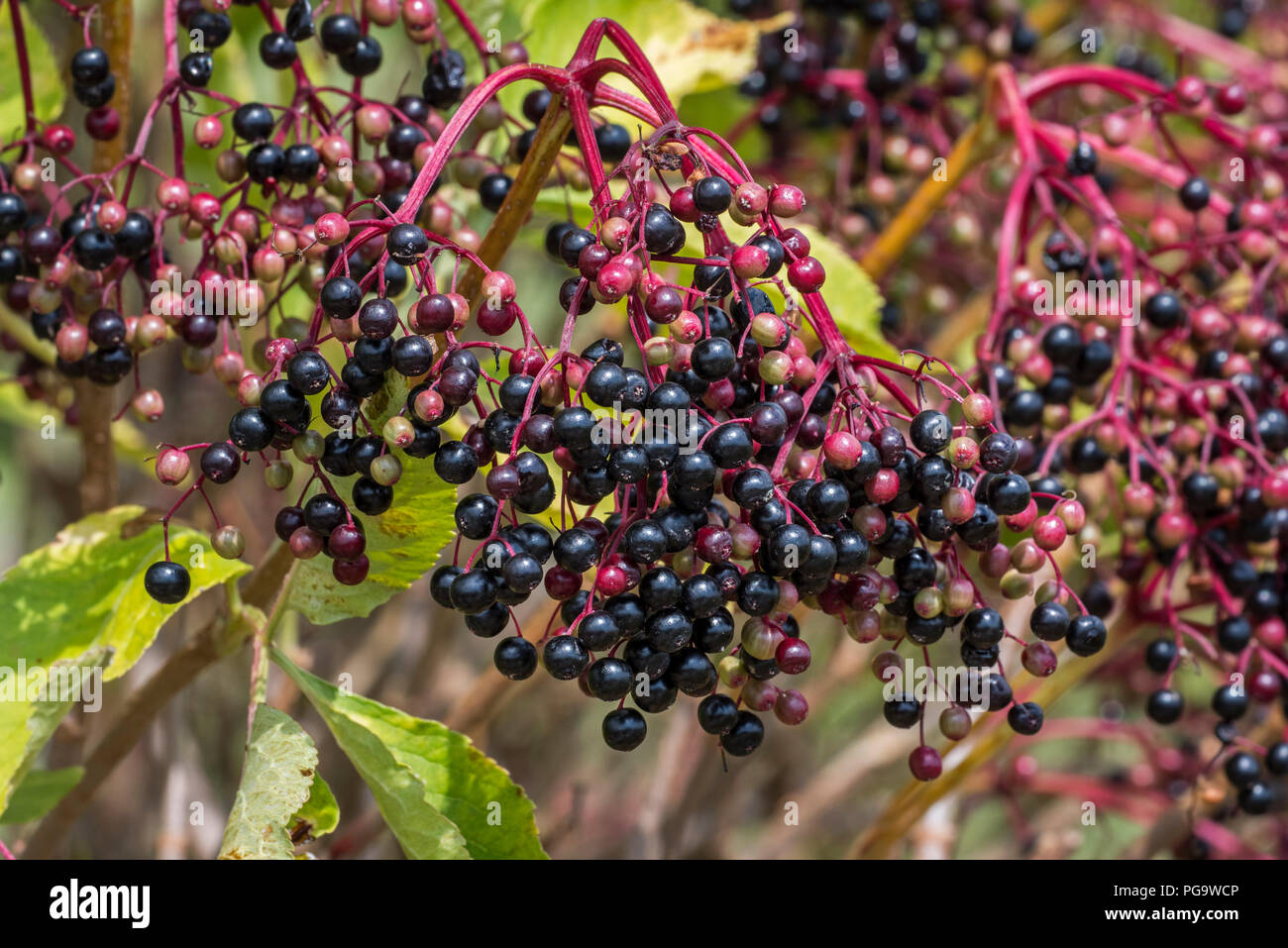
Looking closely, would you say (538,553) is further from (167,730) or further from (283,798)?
(167,730)

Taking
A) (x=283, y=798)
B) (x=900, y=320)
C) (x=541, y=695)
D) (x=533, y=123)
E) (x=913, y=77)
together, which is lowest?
(x=541, y=695)

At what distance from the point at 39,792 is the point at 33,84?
653 mm

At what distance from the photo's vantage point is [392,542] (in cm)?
93

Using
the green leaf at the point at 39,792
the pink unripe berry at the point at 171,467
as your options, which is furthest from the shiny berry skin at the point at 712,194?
the green leaf at the point at 39,792

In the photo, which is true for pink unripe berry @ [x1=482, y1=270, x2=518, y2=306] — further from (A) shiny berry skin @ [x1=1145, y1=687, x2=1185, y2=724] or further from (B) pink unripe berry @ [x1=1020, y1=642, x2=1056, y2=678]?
(A) shiny berry skin @ [x1=1145, y1=687, x2=1185, y2=724]

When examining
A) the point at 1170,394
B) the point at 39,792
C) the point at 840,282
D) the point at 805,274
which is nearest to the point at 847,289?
the point at 840,282

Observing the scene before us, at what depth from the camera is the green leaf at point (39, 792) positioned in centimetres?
115

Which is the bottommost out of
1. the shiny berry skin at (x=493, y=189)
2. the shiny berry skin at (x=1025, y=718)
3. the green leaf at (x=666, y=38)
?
the shiny berry skin at (x=1025, y=718)

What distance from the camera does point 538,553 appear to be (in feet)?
2.59

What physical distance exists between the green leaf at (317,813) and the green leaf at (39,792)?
32cm

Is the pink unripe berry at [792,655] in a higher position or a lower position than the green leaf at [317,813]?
higher

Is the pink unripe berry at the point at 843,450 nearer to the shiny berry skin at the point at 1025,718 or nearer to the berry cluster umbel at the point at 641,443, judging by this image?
the berry cluster umbel at the point at 641,443
